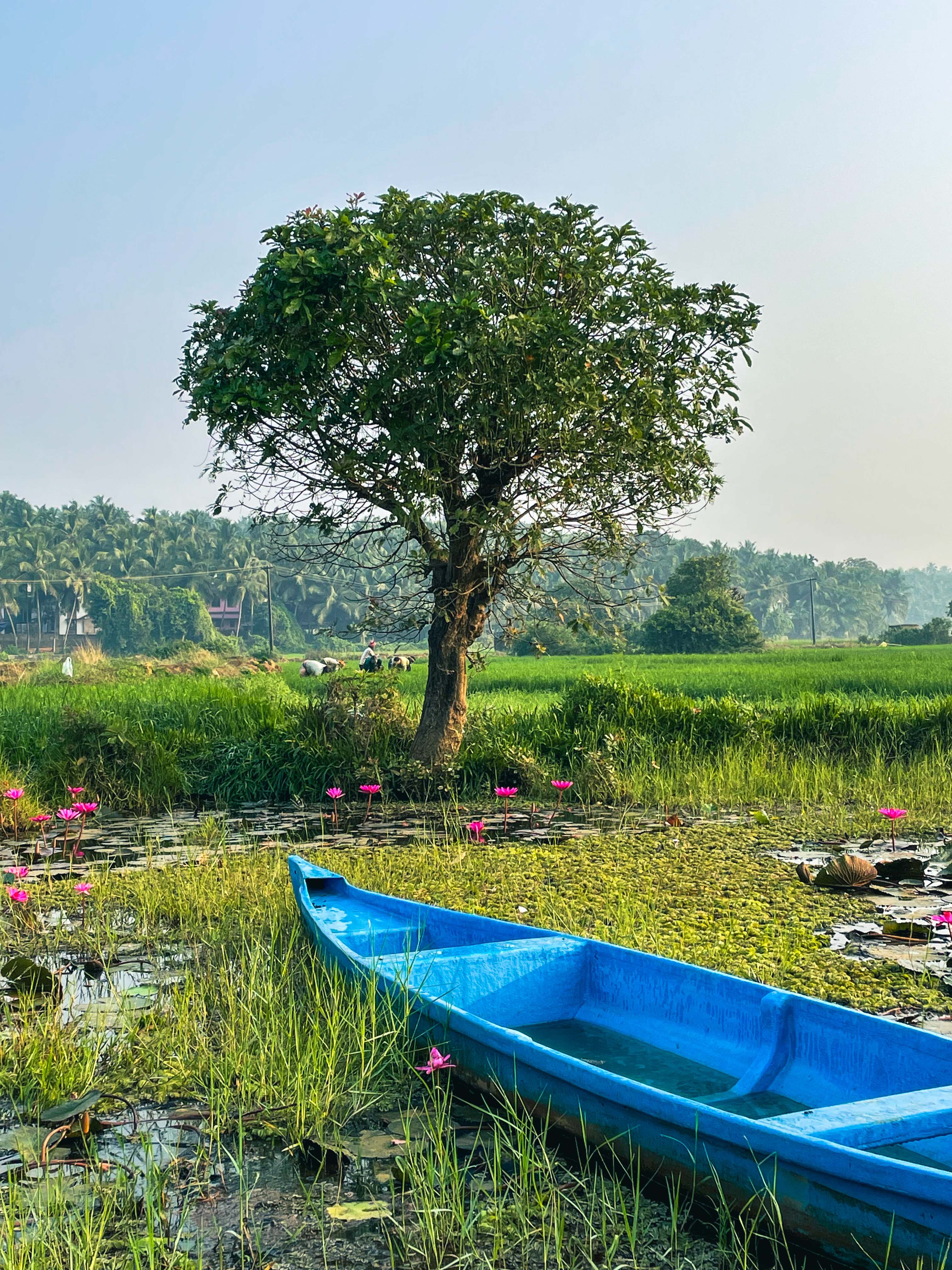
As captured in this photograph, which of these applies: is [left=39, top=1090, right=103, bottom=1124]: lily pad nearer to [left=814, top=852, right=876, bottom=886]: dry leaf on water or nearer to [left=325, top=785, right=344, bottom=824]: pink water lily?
[left=325, top=785, right=344, bottom=824]: pink water lily

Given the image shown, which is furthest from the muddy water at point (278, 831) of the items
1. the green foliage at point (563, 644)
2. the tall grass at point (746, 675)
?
the green foliage at point (563, 644)

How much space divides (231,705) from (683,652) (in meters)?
26.0

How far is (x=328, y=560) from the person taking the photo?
33.9 ft

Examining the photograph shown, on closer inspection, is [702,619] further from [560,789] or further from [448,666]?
[560,789]

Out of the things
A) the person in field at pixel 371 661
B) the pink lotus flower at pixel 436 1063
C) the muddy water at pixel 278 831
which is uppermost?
the person in field at pixel 371 661

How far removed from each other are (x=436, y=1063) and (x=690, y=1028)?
3.32ft

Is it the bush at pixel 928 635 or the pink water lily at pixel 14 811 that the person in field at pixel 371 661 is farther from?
the bush at pixel 928 635

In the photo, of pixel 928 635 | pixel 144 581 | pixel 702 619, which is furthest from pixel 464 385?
pixel 144 581

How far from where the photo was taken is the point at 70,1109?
3.14 m

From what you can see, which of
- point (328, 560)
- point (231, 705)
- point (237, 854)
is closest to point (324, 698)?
point (231, 705)

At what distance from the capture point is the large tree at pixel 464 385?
841 centimetres

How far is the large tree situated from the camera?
8406 millimetres

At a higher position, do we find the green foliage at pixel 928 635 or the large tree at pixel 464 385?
the large tree at pixel 464 385

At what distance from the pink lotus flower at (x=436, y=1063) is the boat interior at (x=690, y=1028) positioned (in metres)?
→ 0.18
